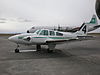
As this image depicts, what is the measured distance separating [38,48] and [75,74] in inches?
268

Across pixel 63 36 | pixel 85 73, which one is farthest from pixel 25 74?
pixel 63 36

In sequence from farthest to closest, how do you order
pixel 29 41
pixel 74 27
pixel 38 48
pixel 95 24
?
pixel 74 27 → pixel 95 24 → pixel 38 48 → pixel 29 41

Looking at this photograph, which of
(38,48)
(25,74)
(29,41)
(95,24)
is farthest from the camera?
(95,24)

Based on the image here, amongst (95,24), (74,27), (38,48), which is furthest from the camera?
(74,27)

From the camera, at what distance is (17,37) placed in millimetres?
9594

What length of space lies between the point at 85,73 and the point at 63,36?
6.17 m

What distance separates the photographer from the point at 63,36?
10812 mm

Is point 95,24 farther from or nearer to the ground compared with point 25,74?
farther from the ground

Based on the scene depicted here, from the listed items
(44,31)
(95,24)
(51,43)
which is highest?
(95,24)

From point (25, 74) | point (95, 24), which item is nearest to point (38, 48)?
point (25, 74)

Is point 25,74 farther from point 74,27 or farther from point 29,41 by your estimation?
point 74,27

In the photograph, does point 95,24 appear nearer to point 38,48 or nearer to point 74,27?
point 74,27

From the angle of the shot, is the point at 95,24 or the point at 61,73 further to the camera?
the point at 95,24

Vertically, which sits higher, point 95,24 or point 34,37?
point 95,24
